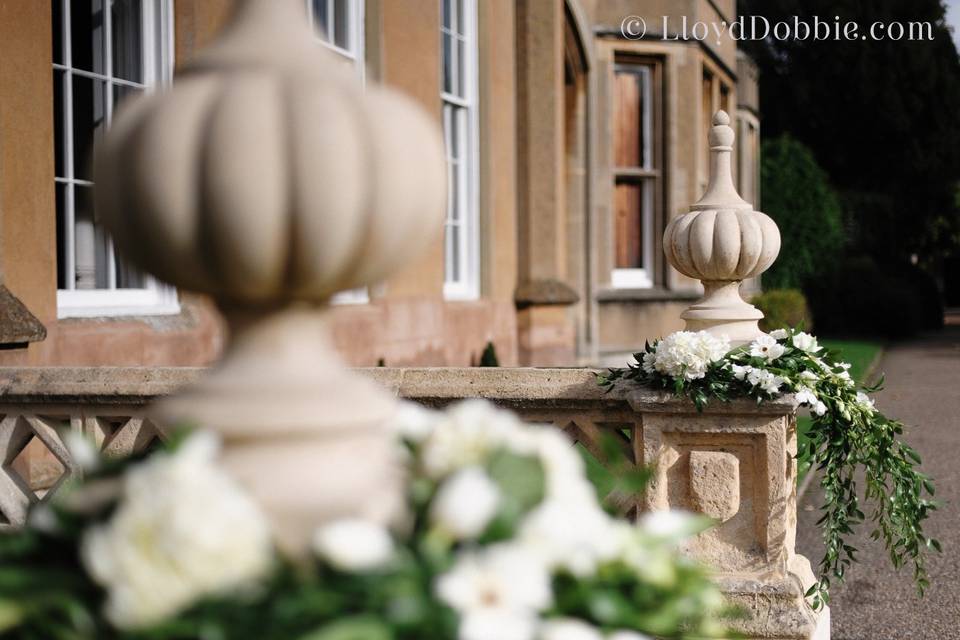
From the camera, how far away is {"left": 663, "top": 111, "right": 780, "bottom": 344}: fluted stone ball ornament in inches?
144

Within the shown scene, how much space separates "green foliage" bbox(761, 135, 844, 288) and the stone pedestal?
65.7 feet

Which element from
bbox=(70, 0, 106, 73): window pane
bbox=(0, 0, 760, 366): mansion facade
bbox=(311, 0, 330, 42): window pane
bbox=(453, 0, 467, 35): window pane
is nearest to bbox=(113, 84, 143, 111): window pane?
bbox=(0, 0, 760, 366): mansion facade

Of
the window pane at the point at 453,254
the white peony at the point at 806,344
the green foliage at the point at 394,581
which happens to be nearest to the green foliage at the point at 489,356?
the window pane at the point at 453,254

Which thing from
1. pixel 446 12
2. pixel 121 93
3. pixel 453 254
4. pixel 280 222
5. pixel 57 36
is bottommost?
pixel 280 222

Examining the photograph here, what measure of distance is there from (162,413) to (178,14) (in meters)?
4.84

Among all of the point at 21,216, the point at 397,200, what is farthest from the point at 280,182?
the point at 21,216

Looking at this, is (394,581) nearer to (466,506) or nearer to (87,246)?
(466,506)

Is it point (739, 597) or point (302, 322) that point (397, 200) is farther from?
point (739, 597)

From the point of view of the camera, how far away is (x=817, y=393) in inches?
130

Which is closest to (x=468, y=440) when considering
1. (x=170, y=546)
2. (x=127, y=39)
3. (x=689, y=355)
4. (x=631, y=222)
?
(x=170, y=546)

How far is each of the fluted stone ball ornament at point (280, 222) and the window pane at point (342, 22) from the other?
668 centimetres

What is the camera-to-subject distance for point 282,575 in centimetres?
122

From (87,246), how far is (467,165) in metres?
4.97

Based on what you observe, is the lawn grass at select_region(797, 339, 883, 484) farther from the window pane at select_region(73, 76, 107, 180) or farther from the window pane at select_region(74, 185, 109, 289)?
the window pane at select_region(73, 76, 107, 180)
